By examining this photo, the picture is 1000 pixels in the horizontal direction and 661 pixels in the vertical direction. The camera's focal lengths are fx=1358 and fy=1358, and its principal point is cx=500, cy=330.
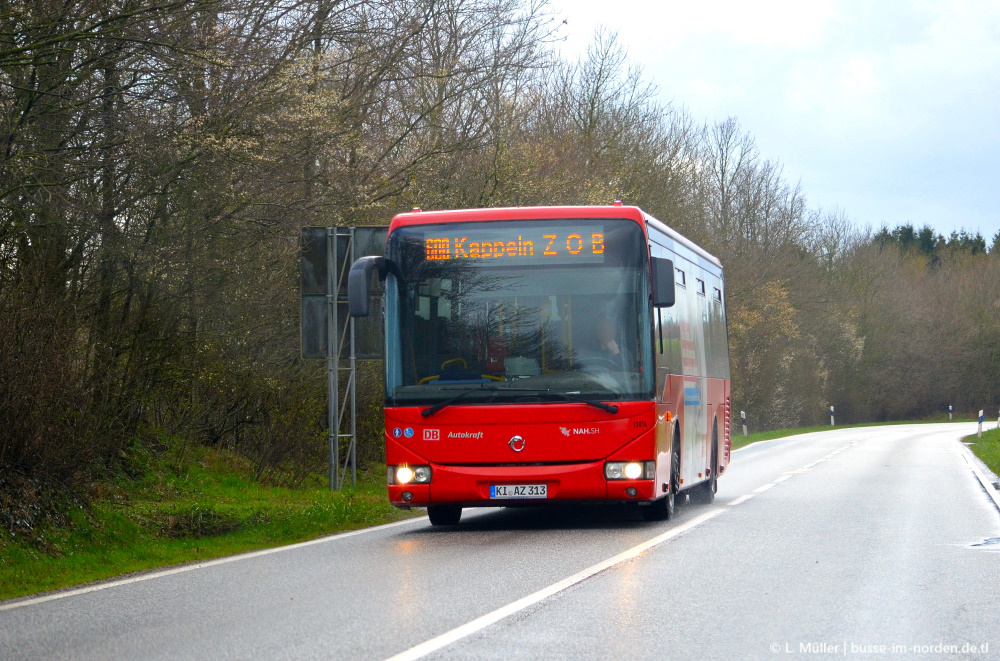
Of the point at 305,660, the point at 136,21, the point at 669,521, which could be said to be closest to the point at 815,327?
the point at 669,521

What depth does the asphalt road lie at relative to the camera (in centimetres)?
738

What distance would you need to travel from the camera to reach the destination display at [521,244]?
45.6 feet

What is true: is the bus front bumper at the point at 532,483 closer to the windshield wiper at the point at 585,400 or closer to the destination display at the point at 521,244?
the windshield wiper at the point at 585,400

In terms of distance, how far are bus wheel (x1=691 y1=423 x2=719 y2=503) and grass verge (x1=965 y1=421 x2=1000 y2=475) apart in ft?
28.8

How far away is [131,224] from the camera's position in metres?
16.5

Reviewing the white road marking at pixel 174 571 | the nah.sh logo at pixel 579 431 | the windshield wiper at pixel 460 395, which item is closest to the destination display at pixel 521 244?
the windshield wiper at pixel 460 395

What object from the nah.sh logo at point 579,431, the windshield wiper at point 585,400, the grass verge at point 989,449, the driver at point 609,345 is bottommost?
the grass verge at point 989,449

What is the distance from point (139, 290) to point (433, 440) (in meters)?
5.38

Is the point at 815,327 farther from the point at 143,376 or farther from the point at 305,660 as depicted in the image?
the point at 305,660

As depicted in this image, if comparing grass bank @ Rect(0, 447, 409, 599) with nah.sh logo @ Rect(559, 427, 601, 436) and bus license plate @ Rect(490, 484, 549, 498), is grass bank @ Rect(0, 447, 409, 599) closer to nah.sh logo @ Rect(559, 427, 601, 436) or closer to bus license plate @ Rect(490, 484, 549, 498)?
bus license plate @ Rect(490, 484, 549, 498)

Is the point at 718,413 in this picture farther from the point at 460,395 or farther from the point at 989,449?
the point at 989,449

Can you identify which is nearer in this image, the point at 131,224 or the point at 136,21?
the point at 136,21

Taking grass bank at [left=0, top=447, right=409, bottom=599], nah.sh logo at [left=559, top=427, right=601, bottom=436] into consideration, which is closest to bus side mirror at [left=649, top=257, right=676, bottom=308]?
nah.sh logo at [left=559, top=427, right=601, bottom=436]

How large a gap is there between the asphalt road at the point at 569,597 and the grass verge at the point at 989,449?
13536 millimetres
